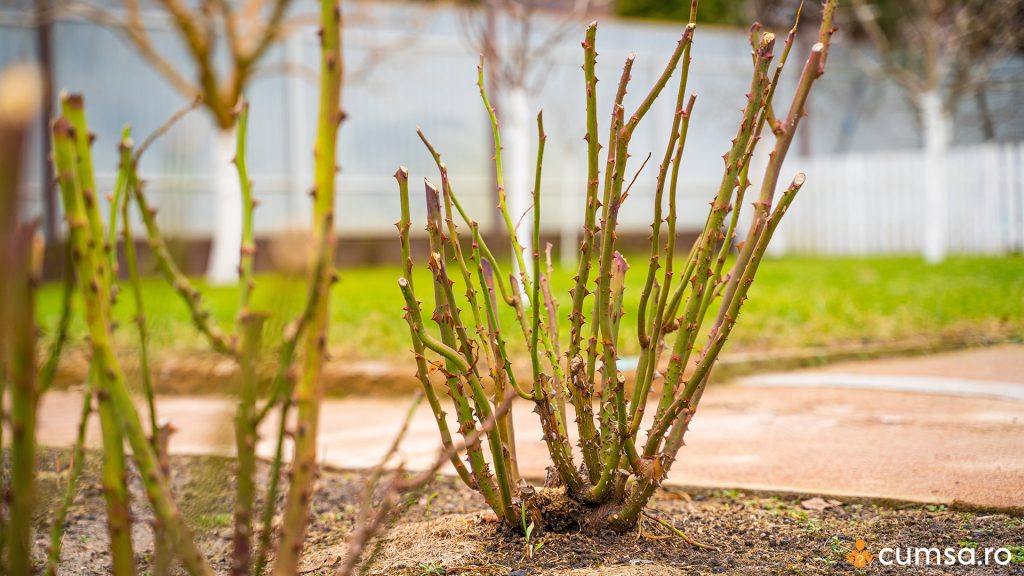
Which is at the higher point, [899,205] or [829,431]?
[899,205]

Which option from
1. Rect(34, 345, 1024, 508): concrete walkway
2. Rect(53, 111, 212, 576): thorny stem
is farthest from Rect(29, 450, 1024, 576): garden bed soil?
Rect(53, 111, 212, 576): thorny stem

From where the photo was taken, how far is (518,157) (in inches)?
457

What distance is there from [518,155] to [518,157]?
0.14ft

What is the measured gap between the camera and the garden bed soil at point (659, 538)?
198cm

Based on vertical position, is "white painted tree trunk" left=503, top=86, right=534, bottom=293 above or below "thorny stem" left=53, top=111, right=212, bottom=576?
above

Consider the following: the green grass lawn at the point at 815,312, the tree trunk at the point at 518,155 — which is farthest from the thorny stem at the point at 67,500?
the tree trunk at the point at 518,155

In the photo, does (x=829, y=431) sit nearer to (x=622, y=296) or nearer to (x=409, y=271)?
(x=622, y=296)

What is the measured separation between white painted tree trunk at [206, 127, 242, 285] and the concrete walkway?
6696 mm

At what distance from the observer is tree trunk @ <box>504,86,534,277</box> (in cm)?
1055

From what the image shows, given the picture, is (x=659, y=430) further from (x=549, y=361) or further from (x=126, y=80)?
(x=126, y=80)

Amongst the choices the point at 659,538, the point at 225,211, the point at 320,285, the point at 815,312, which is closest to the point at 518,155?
the point at 225,211

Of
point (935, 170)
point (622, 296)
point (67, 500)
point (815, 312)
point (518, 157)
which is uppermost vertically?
point (518, 157)

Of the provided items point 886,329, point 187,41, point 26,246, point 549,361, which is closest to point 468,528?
point 549,361

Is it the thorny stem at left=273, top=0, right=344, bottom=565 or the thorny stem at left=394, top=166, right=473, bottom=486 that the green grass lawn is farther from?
the thorny stem at left=273, top=0, right=344, bottom=565
